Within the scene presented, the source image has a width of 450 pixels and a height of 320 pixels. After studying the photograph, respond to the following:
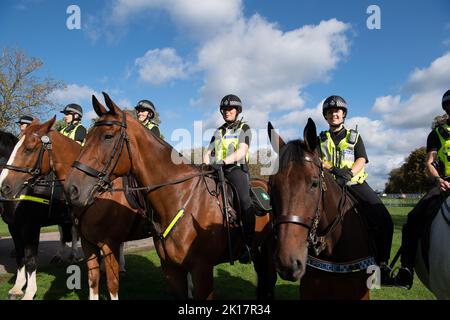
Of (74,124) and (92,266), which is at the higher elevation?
(74,124)

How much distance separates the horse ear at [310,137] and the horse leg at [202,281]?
7.38 ft

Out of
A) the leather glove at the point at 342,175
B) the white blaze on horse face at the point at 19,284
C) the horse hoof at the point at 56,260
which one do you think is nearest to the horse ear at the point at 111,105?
the leather glove at the point at 342,175

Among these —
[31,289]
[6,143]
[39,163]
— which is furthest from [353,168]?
[6,143]

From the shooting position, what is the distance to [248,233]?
16.2 ft

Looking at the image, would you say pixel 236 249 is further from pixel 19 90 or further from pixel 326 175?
pixel 19 90

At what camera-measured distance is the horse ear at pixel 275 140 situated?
11.8 feet

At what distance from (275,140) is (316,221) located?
996 millimetres

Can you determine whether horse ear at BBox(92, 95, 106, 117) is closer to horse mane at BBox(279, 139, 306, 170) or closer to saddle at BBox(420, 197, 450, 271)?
horse mane at BBox(279, 139, 306, 170)

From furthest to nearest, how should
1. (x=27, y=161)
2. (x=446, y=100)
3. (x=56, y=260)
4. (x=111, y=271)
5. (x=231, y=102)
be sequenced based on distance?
(x=56, y=260) < (x=27, y=161) < (x=111, y=271) < (x=231, y=102) < (x=446, y=100)

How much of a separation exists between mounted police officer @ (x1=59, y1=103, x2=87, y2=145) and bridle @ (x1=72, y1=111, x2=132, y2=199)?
13.6 feet

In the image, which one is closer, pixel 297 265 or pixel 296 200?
pixel 297 265

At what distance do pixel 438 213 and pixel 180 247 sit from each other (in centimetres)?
330

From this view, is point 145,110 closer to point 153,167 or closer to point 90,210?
point 90,210

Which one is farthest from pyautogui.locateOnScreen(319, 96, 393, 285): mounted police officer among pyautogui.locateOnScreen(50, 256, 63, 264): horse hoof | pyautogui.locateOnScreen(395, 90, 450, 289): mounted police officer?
pyautogui.locateOnScreen(50, 256, 63, 264): horse hoof
